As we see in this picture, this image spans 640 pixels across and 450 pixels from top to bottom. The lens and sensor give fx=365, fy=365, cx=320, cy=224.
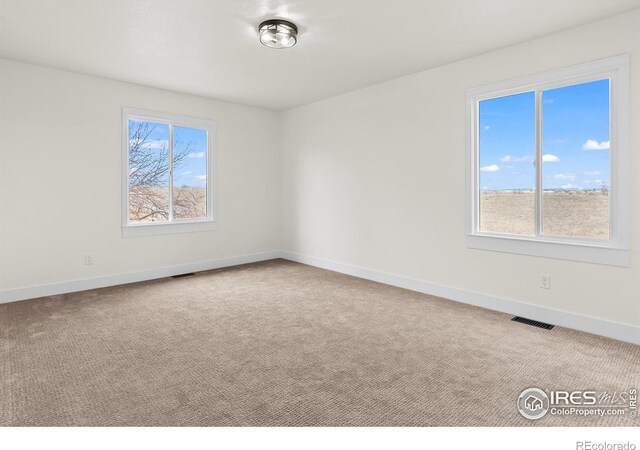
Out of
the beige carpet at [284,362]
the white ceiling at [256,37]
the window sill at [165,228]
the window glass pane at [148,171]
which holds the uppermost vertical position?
the white ceiling at [256,37]

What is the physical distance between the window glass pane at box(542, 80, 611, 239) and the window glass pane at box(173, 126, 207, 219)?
4561 mm

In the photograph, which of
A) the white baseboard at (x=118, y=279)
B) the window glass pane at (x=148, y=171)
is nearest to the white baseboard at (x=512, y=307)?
the white baseboard at (x=118, y=279)

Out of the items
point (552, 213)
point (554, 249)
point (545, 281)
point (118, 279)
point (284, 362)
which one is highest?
point (552, 213)

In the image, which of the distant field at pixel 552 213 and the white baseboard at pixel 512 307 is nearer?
the white baseboard at pixel 512 307

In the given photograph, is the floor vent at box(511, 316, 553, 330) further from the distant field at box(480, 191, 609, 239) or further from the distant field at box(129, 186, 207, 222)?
the distant field at box(129, 186, 207, 222)

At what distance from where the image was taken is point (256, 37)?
11.2ft

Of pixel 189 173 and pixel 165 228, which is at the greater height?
pixel 189 173

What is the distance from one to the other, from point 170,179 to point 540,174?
4701 mm

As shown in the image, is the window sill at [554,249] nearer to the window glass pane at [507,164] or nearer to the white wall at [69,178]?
the window glass pane at [507,164]

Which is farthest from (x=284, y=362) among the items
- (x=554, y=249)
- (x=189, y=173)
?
(x=189, y=173)

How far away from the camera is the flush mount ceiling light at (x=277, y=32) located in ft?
10.2

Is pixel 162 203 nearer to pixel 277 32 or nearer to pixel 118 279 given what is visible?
pixel 118 279

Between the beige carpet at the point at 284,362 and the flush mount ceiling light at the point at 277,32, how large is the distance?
257cm

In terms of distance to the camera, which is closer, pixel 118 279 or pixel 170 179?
pixel 118 279
